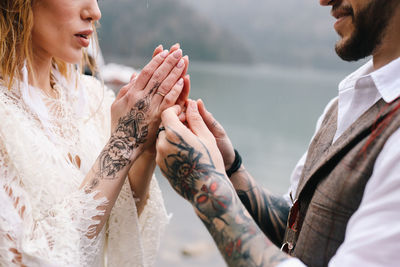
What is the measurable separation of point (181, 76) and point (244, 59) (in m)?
38.7

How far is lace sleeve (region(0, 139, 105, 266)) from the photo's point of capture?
1.20 m

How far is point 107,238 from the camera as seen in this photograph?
1600mm

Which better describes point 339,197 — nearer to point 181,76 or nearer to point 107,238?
point 181,76

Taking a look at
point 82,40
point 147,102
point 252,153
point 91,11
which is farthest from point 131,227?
point 252,153

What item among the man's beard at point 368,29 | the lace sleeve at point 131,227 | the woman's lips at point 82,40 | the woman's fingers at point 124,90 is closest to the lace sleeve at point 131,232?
the lace sleeve at point 131,227

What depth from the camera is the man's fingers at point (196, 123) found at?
4.11 ft

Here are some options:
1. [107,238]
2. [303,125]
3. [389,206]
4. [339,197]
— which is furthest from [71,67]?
[303,125]

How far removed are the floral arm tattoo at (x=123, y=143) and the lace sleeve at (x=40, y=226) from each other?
0.10 metres

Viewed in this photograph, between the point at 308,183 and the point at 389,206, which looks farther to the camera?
the point at 308,183

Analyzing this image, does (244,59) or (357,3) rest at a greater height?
(244,59)

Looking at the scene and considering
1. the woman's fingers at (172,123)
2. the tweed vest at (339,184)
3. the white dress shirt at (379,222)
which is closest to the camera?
the white dress shirt at (379,222)

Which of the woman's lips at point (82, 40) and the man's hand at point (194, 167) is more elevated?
the woman's lips at point (82, 40)

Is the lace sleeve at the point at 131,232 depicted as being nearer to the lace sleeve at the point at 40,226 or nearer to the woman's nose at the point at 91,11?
the lace sleeve at the point at 40,226

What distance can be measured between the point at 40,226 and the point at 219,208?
2.19 feet
